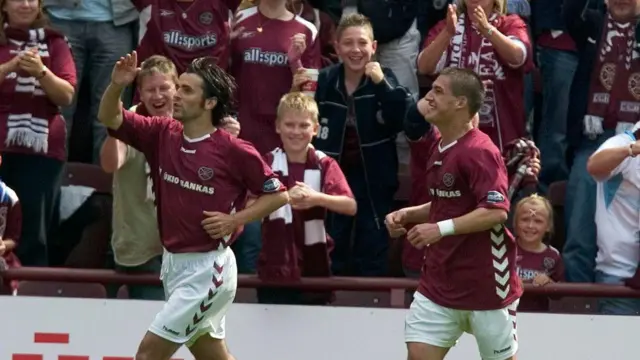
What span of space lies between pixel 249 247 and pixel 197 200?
1.42 metres

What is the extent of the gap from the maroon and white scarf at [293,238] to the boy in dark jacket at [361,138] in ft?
1.65

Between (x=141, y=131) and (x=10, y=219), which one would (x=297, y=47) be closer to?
(x=141, y=131)

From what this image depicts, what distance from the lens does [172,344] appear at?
8836mm

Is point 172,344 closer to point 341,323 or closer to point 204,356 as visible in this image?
point 204,356

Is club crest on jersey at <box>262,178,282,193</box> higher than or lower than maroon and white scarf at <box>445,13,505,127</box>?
lower

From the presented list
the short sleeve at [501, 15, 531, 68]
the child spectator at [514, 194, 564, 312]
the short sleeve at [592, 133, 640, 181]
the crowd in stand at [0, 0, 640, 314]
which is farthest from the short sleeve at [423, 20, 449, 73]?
the short sleeve at [592, 133, 640, 181]

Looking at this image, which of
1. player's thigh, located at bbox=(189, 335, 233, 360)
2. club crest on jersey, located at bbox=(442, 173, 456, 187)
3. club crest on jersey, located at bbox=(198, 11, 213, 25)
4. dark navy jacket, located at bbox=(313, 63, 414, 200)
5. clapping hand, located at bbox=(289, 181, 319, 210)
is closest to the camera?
club crest on jersey, located at bbox=(442, 173, 456, 187)

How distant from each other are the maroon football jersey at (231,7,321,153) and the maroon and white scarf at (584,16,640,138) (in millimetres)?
1726

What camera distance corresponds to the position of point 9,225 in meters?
9.86

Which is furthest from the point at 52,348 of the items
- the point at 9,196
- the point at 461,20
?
the point at 461,20

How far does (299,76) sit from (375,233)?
104 cm

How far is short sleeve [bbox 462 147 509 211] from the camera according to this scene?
28.1 feet

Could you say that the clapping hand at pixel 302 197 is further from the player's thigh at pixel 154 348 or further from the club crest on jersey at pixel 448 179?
the player's thigh at pixel 154 348

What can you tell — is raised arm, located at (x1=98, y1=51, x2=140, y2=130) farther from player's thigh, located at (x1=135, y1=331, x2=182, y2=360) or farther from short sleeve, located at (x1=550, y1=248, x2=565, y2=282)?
short sleeve, located at (x1=550, y1=248, x2=565, y2=282)
